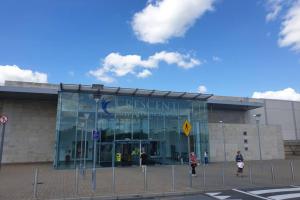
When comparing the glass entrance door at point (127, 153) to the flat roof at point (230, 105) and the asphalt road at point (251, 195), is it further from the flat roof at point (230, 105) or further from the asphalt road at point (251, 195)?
the asphalt road at point (251, 195)

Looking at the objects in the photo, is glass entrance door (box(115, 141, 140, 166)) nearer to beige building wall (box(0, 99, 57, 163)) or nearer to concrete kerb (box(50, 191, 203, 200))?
beige building wall (box(0, 99, 57, 163))

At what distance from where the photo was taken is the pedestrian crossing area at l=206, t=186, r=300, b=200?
33.1ft

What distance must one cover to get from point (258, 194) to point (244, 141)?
1055 inches

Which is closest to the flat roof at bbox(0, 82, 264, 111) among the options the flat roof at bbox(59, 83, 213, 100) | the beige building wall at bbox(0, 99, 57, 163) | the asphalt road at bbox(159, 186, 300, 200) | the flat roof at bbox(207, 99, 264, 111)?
the flat roof at bbox(59, 83, 213, 100)

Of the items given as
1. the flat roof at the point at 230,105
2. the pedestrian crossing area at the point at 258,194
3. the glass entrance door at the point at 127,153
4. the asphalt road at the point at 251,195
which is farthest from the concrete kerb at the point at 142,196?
the flat roof at the point at 230,105

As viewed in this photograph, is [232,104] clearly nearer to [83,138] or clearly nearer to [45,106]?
[83,138]

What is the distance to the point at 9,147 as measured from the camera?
30438mm

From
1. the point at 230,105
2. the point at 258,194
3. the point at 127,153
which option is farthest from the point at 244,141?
the point at 258,194

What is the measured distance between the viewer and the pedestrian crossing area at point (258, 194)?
10.1 meters

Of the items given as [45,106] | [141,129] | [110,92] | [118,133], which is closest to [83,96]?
[110,92]

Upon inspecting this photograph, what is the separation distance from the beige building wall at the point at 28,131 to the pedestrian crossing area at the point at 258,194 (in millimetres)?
25728

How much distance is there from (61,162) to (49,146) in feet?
27.1

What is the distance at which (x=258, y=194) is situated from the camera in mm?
10766

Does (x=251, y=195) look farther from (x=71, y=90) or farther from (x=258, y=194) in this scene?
(x=71, y=90)
